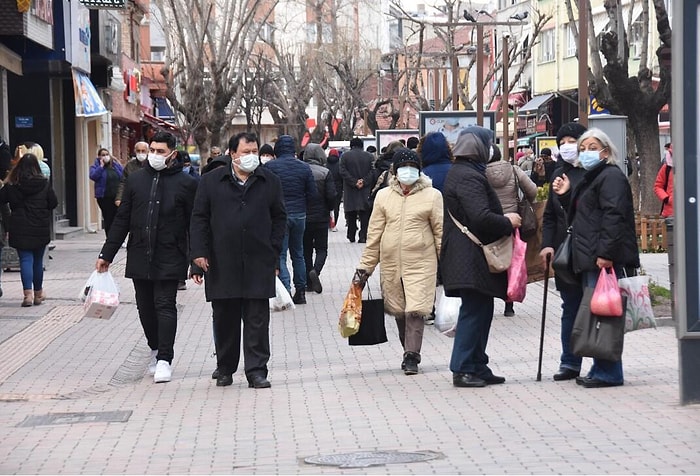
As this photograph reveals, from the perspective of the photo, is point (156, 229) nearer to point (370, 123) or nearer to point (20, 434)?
point (20, 434)

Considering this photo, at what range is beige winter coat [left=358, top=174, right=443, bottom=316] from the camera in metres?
10.8

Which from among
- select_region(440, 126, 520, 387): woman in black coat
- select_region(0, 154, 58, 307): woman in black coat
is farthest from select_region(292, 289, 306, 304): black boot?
select_region(440, 126, 520, 387): woman in black coat

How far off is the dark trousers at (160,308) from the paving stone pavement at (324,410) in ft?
1.03

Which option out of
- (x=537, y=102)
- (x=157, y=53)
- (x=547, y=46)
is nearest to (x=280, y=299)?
(x=537, y=102)

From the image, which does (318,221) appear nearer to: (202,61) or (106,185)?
(106,185)

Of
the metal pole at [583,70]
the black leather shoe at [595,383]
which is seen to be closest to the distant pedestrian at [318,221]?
the metal pole at [583,70]

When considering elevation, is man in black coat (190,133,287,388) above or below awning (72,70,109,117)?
below

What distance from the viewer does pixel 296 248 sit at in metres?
16.7

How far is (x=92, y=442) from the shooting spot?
→ 8344 millimetres

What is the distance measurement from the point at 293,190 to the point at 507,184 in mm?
5791

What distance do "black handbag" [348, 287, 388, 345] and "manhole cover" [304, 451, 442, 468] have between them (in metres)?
3.25

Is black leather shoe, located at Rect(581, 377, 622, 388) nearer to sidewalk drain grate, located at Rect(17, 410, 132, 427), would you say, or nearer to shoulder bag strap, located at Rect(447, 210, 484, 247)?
shoulder bag strap, located at Rect(447, 210, 484, 247)

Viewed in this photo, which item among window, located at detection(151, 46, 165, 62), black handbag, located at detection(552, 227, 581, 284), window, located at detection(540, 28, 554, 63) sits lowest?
black handbag, located at detection(552, 227, 581, 284)

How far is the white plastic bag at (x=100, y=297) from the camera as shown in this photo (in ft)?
36.3
